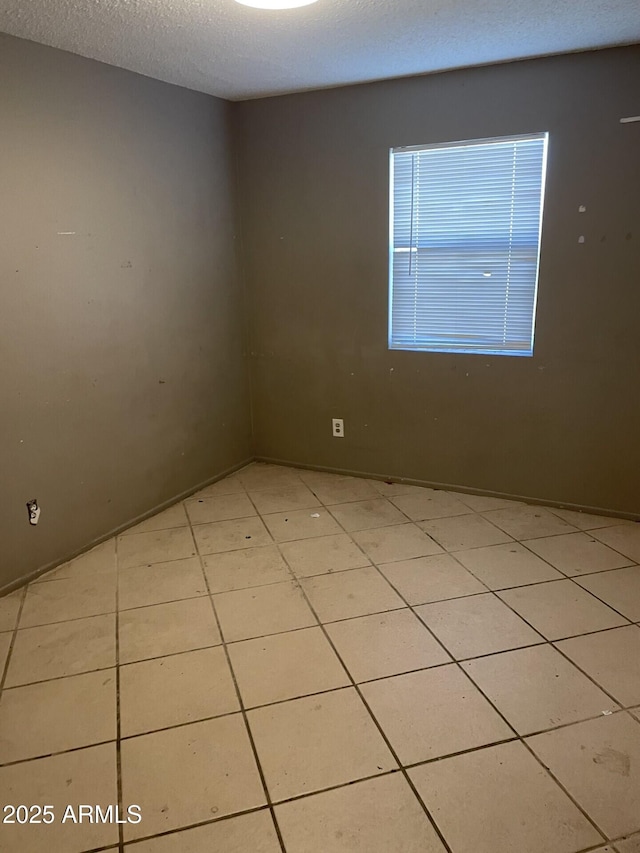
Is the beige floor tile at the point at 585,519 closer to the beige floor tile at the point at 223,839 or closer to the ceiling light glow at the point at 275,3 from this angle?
the beige floor tile at the point at 223,839

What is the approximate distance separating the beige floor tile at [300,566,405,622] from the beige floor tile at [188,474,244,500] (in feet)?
3.76

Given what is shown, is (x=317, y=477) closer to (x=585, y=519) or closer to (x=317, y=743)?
(x=585, y=519)

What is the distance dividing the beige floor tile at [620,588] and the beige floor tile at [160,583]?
64.9 inches

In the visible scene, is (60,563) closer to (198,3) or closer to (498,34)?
(198,3)

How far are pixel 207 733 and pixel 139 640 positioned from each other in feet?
1.80

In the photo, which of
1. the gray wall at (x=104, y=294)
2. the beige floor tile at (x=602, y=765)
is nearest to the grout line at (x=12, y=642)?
the gray wall at (x=104, y=294)

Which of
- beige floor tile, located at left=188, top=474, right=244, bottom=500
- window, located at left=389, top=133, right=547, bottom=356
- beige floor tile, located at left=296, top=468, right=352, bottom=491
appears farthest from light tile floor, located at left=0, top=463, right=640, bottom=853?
window, located at left=389, top=133, right=547, bottom=356

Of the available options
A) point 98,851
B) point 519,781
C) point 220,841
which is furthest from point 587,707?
point 98,851

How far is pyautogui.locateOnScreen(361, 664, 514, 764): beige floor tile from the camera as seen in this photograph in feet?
5.44

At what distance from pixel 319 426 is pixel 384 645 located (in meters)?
1.84

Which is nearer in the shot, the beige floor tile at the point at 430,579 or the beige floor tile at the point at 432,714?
the beige floor tile at the point at 432,714

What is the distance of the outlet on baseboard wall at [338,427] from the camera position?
3.66 meters

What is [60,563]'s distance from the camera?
266 cm

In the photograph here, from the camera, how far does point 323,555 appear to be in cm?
272
